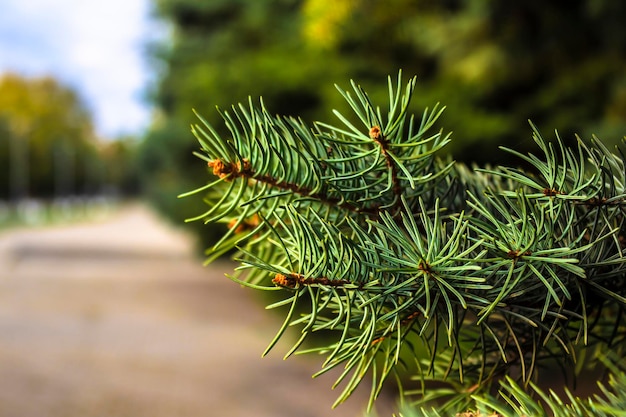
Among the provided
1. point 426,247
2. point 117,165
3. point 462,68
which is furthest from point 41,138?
point 426,247

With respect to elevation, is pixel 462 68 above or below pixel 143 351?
above

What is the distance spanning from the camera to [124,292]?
11.1m

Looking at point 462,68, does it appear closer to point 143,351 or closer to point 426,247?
point 143,351

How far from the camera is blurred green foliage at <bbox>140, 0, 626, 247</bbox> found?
14.6 ft

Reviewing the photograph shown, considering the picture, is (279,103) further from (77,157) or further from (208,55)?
(77,157)

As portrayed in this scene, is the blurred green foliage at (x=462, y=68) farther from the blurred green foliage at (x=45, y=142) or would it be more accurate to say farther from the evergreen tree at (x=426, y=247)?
the blurred green foliage at (x=45, y=142)

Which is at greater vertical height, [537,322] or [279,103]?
[279,103]

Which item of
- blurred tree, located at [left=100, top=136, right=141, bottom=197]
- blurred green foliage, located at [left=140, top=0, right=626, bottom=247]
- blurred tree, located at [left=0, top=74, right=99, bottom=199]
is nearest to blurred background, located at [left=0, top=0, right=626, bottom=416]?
blurred green foliage, located at [left=140, top=0, right=626, bottom=247]

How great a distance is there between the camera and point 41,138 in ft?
151

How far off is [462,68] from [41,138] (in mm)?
44858

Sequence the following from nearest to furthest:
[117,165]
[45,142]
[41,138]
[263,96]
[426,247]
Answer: [426,247], [263,96], [41,138], [45,142], [117,165]

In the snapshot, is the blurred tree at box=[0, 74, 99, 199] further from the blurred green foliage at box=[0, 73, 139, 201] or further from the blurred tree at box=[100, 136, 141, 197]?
the blurred tree at box=[100, 136, 141, 197]

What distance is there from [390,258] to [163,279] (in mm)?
12641

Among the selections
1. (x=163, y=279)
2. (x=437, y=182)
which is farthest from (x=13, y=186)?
(x=437, y=182)
